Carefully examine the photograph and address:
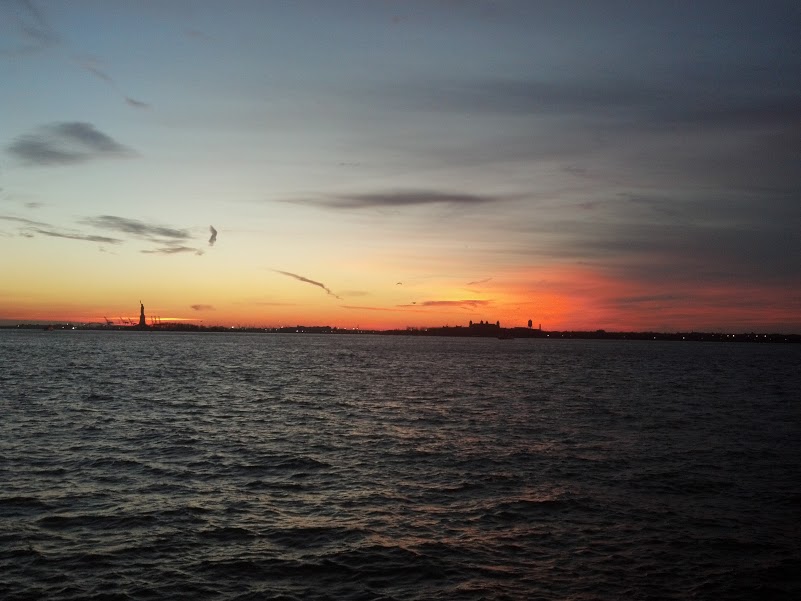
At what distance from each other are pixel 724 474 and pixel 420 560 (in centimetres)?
2176

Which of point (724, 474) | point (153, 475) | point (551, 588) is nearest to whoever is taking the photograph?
point (551, 588)

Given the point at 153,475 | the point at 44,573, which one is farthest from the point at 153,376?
the point at 44,573

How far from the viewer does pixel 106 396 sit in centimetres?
6675

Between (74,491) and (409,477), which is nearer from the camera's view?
(74,491)

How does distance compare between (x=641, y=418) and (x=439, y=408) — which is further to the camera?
(x=439, y=408)

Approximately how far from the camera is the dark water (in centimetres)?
1920

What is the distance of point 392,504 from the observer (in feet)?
89.0

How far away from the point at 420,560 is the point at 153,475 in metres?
16.8

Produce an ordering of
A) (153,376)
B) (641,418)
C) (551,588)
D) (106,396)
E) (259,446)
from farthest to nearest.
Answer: (153,376), (106,396), (641,418), (259,446), (551,588)

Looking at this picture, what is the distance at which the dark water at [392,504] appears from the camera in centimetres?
1920

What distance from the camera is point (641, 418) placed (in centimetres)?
5669

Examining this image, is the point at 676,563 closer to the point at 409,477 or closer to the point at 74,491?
the point at 409,477

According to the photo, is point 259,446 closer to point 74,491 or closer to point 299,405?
point 74,491

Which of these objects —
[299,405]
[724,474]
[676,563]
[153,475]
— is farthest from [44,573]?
[299,405]
